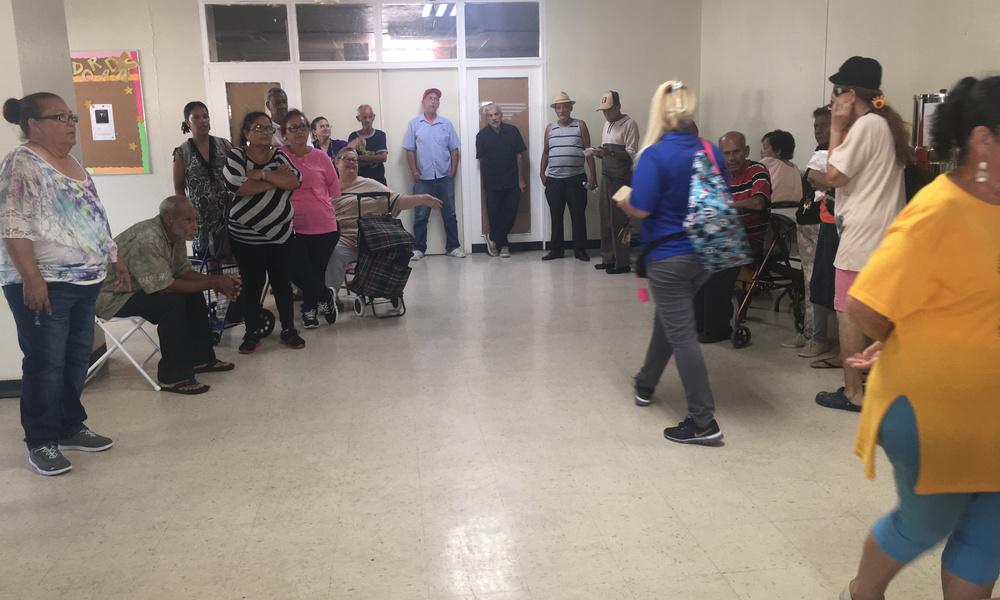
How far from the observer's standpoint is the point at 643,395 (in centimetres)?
411

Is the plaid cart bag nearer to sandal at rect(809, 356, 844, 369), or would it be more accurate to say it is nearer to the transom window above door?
sandal at rect(809, 356, 844, 369)

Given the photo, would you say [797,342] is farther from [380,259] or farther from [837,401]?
[380,259]

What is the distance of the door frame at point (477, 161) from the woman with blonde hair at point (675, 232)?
19.5ft

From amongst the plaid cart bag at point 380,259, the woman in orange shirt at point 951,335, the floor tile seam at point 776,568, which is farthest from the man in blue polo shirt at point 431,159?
the woman in orange shirt at point 951,335

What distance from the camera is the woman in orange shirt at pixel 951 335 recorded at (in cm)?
165

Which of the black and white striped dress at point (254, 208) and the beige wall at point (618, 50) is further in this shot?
the beige wall at point (618, 50)

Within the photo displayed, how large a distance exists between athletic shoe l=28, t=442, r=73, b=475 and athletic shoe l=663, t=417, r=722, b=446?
258 centimetres

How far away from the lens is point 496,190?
9250mm

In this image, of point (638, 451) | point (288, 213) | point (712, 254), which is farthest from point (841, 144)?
point (288, 213)

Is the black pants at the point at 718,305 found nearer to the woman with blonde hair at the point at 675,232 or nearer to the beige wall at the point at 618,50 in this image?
the woman with blonde hair at the point at 675,232

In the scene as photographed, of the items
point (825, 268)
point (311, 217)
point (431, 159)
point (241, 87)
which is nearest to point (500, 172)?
point (431, 159)

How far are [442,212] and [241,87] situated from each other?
8.32 feet

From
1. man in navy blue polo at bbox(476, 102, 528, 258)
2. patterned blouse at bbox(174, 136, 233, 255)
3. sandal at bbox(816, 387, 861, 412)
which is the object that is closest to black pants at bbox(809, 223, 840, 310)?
sandal at bbox(816, 387, 861, 412)

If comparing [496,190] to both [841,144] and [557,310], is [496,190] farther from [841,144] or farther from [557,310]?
[841,144]
